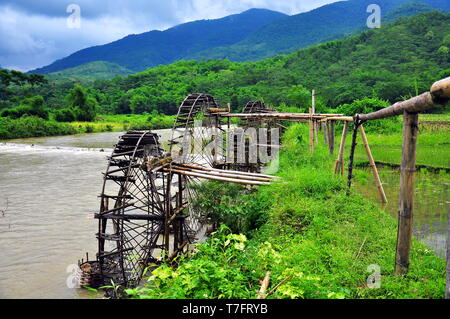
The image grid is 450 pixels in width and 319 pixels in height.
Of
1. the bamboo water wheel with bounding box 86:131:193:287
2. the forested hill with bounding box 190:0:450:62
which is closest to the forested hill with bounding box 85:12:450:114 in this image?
the bamboo water wheel with bounding box 86:131:193:287

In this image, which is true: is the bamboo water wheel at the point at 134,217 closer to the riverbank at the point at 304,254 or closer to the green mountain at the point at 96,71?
the riverbank at the point at 304,254

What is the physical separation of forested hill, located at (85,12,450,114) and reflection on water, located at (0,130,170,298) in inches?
789

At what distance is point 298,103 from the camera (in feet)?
115

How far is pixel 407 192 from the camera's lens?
4.29 metres

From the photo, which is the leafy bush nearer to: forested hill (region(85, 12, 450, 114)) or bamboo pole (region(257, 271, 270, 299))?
forested hill (region(85, 12, 450, 114))

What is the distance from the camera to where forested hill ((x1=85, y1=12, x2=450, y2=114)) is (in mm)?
33678

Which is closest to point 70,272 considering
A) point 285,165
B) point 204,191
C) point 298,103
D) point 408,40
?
point 204,191

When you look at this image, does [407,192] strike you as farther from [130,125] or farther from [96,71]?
[96,71]

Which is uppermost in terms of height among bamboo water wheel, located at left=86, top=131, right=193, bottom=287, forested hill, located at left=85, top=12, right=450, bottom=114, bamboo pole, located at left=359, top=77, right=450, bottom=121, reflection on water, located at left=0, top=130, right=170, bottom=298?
forested hill, located at left=85, top=12, right=450, bottom=114

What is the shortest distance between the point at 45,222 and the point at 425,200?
1276 centimetres

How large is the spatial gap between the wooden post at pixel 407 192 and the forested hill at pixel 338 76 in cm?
2062

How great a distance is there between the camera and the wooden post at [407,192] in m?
4.25

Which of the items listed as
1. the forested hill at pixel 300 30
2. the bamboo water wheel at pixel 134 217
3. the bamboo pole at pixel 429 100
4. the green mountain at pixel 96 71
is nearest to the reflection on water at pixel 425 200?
the bamboo pole at pixel 429 100

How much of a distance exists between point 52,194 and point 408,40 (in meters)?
41.9
